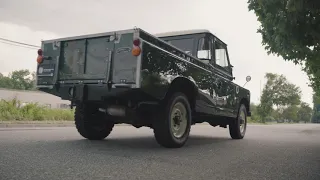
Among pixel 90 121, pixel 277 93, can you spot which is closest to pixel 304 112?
pixel 277 93

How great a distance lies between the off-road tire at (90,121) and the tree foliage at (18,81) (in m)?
85.9

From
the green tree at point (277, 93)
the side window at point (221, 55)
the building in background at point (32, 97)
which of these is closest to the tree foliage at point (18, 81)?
the building in background at point (32, 97)

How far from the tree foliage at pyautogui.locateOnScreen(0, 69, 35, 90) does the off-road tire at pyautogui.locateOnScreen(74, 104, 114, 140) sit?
85902 mm

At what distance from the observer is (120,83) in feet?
17.0

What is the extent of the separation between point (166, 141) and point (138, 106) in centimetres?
89

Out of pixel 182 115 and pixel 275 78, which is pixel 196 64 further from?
pixel 275 78

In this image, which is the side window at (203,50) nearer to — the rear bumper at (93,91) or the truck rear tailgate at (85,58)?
the truck rear tailgate at (85,58)

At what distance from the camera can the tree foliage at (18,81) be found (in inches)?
3425

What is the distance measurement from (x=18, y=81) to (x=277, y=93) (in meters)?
70.4

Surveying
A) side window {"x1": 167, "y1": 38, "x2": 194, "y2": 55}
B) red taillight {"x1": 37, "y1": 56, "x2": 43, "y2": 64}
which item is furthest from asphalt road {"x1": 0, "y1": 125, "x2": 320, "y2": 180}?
side window {"x1": 167, "y1": 38, "x2": 194, "y2": 55}

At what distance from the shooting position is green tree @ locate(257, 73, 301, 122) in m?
72.8

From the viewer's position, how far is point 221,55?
8430 millimetres

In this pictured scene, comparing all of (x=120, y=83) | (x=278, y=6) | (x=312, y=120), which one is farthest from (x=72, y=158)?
(x=312, y=120)

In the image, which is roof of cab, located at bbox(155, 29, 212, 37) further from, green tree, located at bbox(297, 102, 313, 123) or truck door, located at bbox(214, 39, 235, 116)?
green tree, located at bbox(297, 102, 313, 123)
